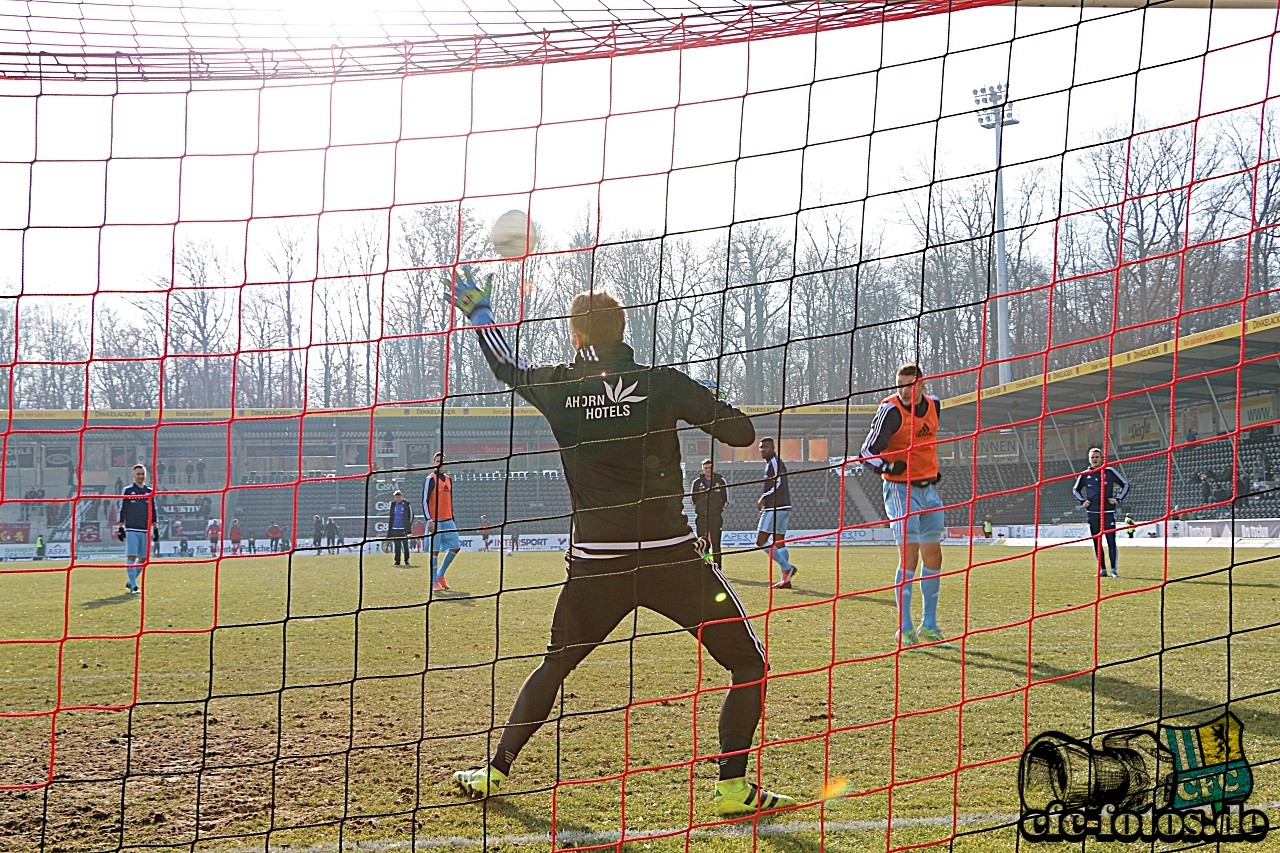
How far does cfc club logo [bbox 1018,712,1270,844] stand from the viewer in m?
3.32

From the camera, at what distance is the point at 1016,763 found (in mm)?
4074

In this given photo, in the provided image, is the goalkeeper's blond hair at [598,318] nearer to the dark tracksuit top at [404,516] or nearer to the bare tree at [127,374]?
the dark tracksuit top at [404,516]

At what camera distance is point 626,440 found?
3826mm

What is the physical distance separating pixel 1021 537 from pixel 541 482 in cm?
1521

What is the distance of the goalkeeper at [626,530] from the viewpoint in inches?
147

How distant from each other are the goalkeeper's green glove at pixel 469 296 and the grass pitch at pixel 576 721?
3.28ft

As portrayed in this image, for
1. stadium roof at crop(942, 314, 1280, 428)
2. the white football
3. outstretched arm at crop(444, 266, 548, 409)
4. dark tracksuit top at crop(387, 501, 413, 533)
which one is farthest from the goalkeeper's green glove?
stadium roof at crop(942, 314, 1280, 428)

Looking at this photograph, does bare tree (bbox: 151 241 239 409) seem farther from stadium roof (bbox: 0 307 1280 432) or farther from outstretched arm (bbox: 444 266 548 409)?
outstretched arm (bbox: 444 266 548 409)

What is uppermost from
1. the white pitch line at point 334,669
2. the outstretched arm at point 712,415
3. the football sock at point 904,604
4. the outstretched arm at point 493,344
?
the outstretched arm at point 493,344

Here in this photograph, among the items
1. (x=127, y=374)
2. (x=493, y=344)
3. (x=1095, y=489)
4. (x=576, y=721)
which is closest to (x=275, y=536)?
(x=127, y=374)

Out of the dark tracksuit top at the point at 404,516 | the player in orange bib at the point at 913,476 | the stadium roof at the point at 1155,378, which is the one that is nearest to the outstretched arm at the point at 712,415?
the player in orange bib at the point at 913,476

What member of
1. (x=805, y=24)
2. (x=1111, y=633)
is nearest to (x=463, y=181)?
(x=805, y=24)

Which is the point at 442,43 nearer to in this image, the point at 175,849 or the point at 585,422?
the point at 585,422

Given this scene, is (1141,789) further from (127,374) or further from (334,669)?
(127,374)
